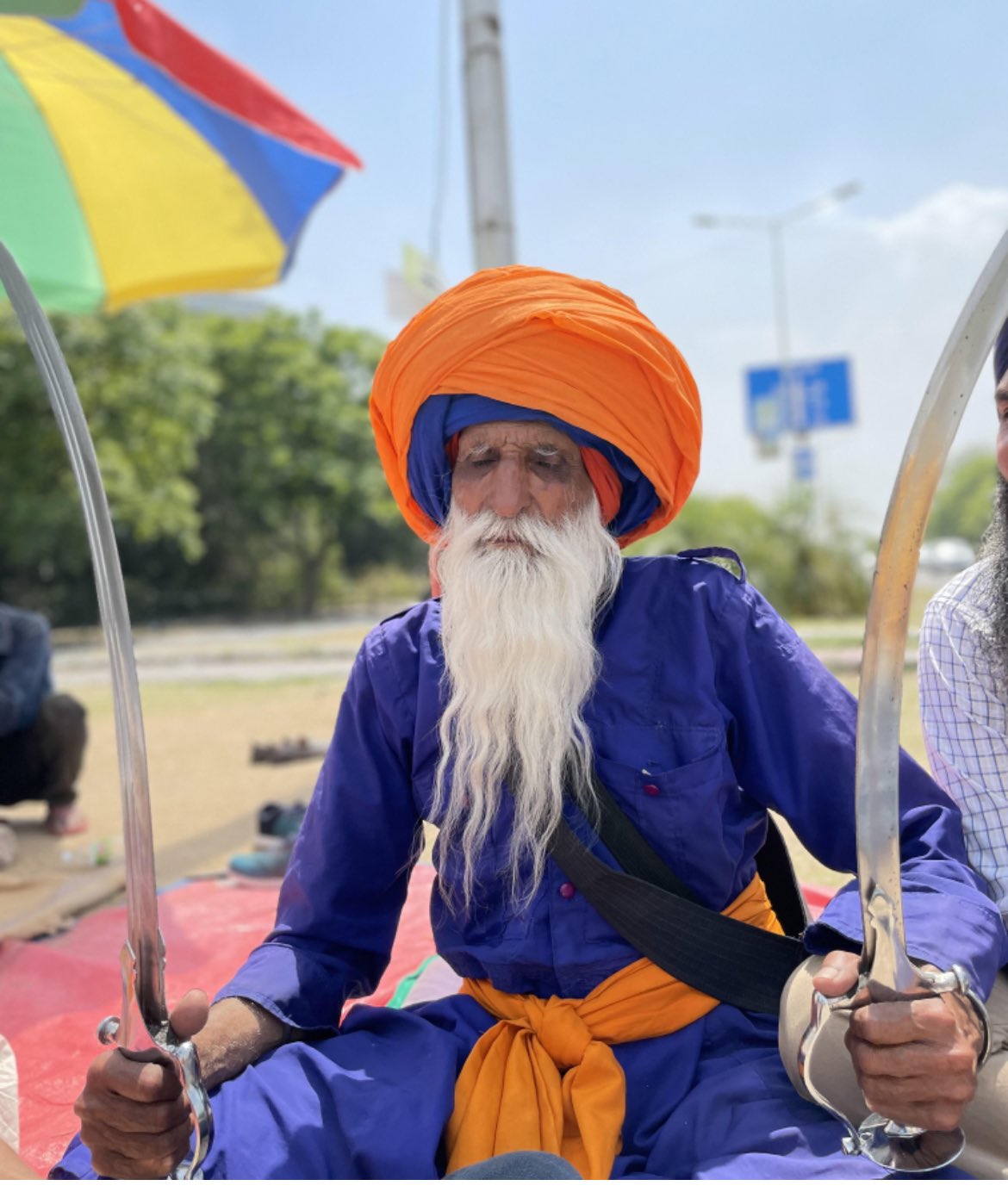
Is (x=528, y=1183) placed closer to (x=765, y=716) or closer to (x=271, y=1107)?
(x=271, y=1107)

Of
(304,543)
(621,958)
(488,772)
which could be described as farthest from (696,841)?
(304,543)

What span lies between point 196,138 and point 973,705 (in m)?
4.39

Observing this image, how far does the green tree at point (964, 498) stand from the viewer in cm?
6234

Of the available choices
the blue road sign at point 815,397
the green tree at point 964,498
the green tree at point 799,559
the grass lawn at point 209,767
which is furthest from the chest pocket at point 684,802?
the green tree at point 964,498

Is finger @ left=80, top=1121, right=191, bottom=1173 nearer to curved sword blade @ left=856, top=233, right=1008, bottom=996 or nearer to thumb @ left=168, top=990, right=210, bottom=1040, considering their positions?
thumb @ left=168, top=990, right=210, bottom=1040

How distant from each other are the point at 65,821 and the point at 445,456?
3472 millimetres

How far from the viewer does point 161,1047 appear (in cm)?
131

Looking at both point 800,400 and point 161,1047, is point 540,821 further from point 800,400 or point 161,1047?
point 800,400

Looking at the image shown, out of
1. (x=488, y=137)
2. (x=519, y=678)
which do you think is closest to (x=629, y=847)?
(x=519, y=678)

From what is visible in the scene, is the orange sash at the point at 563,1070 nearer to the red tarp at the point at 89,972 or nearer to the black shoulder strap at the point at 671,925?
the black shoulder strap at the point at 671,925

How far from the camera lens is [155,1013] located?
1.31 metres

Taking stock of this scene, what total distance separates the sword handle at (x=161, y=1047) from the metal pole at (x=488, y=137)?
4143mm

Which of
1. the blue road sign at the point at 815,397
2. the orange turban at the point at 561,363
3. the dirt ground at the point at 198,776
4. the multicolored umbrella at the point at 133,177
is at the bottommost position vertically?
the dirt ground at the point at 198,776

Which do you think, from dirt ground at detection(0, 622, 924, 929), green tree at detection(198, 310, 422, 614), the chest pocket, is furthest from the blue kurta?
green tree at detection(198, 310, 422, 614)
